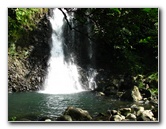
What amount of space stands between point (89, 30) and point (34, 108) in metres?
1.13

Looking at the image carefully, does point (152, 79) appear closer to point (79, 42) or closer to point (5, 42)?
point (79, 42)

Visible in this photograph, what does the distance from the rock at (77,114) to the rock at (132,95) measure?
2.71ft

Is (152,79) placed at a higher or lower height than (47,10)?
lower

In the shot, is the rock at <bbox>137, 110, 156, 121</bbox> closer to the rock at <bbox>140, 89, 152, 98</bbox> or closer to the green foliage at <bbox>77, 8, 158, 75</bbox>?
the rock at <bbox>140, 89, 152, 98</bbox>

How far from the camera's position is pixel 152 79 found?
458 centimetres

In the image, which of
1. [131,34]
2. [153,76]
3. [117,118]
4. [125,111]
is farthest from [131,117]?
[131,34]

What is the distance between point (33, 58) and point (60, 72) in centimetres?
86

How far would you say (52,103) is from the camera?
4.67 meters

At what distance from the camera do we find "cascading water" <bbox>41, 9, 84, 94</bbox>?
5105mm

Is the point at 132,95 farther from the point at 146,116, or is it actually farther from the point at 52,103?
the point at 52,103

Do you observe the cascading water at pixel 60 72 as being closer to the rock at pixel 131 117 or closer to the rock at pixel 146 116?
the rock at pixel 131 117

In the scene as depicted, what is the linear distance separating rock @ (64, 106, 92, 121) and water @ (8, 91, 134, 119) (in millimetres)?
68

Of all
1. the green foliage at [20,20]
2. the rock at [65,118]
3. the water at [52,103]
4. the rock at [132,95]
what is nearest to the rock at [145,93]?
the rock at [132,95]

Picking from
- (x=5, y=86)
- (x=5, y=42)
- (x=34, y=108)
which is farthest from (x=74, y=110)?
(x=5, y=42)
